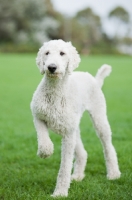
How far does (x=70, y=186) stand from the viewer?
5.76 metres

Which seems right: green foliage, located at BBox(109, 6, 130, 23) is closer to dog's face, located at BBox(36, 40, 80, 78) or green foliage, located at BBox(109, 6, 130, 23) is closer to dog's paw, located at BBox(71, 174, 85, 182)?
dog's paw, located at BBox(71, 174, 85, 182)

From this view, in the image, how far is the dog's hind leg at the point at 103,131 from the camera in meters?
6.23

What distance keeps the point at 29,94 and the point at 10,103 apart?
259 centimetres

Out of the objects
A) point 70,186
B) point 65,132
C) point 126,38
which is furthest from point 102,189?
point 126,38

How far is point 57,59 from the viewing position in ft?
16.2

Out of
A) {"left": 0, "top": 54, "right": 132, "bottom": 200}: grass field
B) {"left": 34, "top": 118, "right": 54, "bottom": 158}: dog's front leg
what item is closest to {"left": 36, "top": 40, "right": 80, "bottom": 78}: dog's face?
{"left": 34, "top": 118, "right": 54, "bottom": 158}: dog's front leg

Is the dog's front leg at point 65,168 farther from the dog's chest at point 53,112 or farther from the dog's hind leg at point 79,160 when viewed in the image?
the dog's hind leg at point 79,160

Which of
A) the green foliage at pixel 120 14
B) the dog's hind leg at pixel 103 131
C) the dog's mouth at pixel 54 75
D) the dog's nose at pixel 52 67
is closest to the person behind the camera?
the dog's nose at pixel 52 67

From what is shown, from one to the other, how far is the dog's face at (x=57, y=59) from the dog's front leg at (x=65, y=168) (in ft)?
2.80

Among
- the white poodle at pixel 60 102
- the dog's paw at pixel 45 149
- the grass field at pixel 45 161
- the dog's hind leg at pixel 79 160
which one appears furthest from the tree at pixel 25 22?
the dog's paw at pixel 45 149

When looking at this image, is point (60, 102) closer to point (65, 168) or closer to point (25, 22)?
point (65, 168)

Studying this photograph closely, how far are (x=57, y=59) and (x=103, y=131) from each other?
1736mm

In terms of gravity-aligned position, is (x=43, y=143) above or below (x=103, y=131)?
above

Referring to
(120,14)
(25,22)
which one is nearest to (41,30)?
(25,22)
